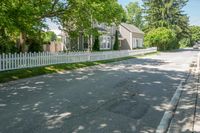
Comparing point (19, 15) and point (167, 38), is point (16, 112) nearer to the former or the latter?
point (19, 15)

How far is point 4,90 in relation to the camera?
10539 mm

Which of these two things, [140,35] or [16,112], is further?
[140,35]

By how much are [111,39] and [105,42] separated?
348 centimetres

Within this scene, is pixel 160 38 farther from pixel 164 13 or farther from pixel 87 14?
pixel 87 14

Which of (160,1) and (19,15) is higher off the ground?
(160,1)

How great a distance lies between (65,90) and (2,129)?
15.5 feet

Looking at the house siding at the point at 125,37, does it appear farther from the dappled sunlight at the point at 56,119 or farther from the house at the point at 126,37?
the dappled sunlight at the point at 56,119

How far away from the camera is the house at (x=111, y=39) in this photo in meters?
42.2

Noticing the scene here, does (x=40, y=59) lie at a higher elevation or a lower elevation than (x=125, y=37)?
lower

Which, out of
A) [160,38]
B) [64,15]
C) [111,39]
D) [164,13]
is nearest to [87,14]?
[64,15]

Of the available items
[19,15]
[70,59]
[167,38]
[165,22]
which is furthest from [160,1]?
[19,15]

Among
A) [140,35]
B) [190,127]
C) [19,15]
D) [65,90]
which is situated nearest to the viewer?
[190,127]

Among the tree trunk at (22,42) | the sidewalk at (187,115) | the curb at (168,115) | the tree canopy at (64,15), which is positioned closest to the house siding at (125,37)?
the tree canopy at (64,15)

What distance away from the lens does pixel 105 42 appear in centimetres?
4859
